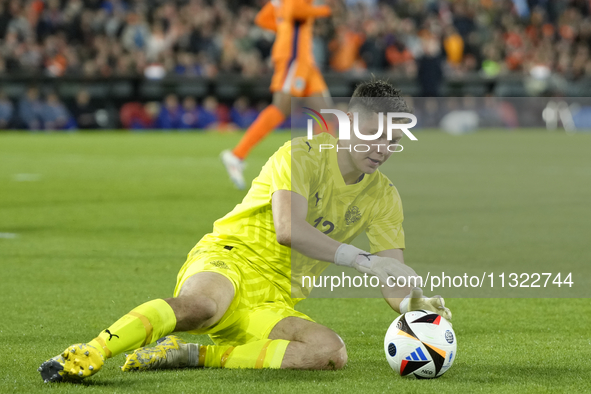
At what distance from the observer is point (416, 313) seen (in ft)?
13.6

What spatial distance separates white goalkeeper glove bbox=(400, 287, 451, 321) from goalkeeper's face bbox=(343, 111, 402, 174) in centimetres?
61

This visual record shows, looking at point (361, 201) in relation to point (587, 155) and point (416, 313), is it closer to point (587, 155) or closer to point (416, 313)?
point (416, 313)

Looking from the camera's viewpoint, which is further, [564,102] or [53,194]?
[564,102]

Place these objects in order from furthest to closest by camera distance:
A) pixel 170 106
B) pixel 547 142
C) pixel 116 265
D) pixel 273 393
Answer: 1. pixel 170 106
2. pixel 547 142
3. pixel 116 265
4. pixel 273 393

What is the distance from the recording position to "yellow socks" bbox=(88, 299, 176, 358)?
3768 mm

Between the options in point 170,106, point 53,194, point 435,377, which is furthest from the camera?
point 170,106

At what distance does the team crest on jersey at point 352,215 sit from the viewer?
4.60 m

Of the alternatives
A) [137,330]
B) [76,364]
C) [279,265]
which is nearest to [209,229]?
[279,265]

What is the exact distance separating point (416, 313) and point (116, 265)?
3182 mm

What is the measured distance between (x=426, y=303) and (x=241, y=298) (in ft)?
2.78

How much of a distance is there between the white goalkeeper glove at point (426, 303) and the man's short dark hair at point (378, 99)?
2.67 ft

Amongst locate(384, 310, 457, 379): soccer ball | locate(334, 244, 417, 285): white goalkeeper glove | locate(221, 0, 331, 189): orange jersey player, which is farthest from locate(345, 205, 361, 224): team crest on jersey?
locate(221, 0, 331, 189): orange jersey player

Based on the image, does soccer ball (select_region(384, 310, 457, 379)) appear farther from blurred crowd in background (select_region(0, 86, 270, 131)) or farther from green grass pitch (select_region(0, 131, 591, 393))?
blurred crowd in background (select_region(0, 86, 270, 131))

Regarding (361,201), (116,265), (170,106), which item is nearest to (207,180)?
(116,265)
